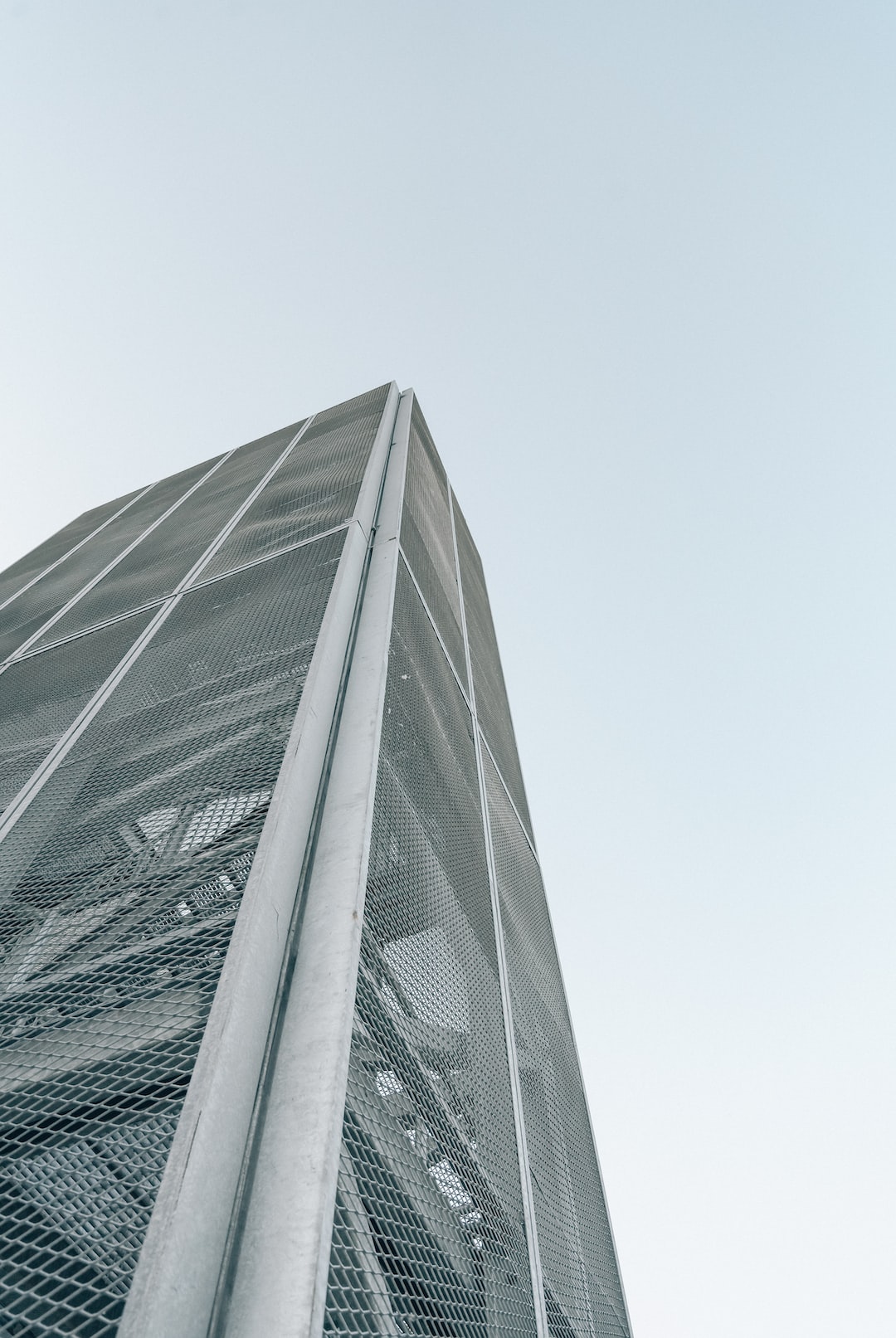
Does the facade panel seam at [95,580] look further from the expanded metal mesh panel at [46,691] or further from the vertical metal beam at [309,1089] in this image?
the vertical metal beam at [309,1089]

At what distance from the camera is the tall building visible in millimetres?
1121

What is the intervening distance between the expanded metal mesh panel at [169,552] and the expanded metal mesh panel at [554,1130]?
2241 millimetres

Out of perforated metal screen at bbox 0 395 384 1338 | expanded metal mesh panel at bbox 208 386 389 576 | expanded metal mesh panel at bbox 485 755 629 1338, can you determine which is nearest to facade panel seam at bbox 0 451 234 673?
perforated metal screen at bbox 0 395 384 1338

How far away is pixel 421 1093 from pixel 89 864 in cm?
115

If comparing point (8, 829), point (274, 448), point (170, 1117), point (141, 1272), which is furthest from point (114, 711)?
point (274, 448)

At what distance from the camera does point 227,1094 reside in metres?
1.20

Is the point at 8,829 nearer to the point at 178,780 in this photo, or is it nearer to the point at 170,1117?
the point at 178,780

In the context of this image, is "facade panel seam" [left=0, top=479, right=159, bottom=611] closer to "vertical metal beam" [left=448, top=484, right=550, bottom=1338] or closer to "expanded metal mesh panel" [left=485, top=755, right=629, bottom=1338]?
"vertical metal beam" [left=448, top=484, right=550, bottom=1338]

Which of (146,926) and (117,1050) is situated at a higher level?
(146,926)

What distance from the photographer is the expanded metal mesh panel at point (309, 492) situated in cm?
400

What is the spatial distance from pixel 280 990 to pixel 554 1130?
5.54ft

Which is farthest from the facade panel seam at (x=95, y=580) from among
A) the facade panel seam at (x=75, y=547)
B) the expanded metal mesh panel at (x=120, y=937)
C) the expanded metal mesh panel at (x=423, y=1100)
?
the expanded metal mesh panel at (x=423, y=1100)

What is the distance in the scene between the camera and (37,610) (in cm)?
488

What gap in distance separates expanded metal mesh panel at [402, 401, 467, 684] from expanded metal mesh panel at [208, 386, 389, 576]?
35 centimetres
